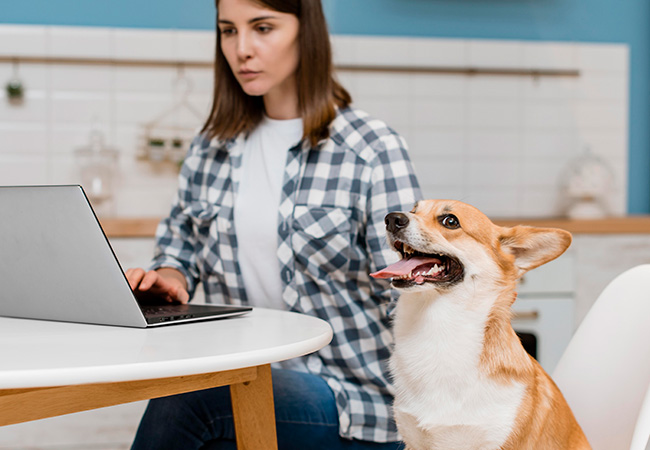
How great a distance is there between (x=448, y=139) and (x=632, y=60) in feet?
3.37

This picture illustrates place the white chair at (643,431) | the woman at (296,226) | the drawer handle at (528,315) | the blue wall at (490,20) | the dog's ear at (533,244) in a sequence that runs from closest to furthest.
Result: the white chair at (643,431), the dog's ear at (533,244), the woman at (296,226), the drawer handle at (528,315), the blue wall at (490,20)

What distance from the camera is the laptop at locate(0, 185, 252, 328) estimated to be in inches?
33.2

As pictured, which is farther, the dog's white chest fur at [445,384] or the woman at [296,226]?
the woman at [296,226]

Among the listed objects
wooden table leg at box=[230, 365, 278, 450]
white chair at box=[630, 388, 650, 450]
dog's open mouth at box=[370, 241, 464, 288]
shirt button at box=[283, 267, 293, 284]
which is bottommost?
wooden table leg at box=[230, 365, 278, 450]

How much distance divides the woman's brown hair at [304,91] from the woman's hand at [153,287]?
44cm

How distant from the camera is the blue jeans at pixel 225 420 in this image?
1.17 m

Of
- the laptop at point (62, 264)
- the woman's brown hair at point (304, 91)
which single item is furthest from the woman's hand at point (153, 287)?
the woman's brown hair at point (304, 91)

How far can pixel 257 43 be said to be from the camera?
1.39 meters

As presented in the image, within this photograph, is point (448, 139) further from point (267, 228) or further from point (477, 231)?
point (477, 231)

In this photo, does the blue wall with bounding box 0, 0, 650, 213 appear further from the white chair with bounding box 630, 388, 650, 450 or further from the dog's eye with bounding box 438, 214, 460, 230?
the white chair with bounding box 630, 388, 650, 450

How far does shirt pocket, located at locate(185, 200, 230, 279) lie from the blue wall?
1659 millimetres

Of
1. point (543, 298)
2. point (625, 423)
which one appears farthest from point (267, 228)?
point (543, 298)

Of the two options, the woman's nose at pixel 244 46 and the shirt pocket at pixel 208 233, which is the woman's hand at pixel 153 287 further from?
the woman's nose at pixel 244 46

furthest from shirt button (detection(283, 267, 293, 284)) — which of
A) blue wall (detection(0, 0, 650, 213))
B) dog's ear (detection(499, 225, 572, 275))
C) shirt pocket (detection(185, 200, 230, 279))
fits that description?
blue wall (detection(0, 0, 650, 213))
